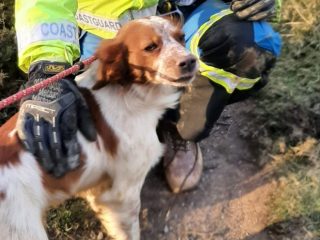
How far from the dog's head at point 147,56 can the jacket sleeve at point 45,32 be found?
0.61 feet

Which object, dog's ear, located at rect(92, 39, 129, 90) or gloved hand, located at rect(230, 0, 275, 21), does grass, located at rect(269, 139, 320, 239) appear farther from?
dog's ear, located at rect(92, 39, 129, 90)

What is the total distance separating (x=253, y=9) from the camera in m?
2.69

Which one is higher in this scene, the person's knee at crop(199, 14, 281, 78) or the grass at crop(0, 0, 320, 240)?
the person's knee at crop(199, 14, 281, 78)

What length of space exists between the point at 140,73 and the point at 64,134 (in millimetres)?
418

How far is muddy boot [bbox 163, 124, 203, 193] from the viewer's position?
9.92 ft

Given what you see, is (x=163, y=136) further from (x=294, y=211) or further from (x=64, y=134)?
(x=64, y=134)

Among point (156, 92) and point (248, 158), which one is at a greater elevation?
point (156, 92)

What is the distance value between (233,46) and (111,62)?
728 mm

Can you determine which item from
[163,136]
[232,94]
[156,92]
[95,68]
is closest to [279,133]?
[232,94]

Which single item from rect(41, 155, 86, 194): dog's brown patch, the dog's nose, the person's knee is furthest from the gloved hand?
rect(41, 155, 86, 194): dog's brown patch

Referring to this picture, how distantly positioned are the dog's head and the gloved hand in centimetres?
55

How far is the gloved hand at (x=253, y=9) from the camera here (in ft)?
8.80

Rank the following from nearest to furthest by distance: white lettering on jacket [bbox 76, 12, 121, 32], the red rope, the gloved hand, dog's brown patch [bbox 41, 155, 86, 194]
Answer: the red rope
dog's brown patch [bbox 41, 155, 86, 194]
the gloved hand
white lettering on jacket [bbox 76, 12, 121, 32]

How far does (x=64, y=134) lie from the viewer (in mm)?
2105
